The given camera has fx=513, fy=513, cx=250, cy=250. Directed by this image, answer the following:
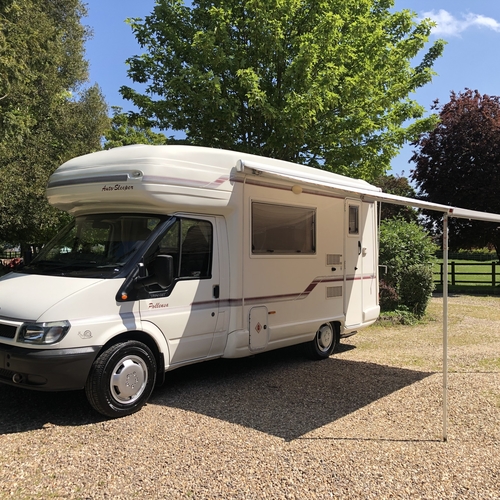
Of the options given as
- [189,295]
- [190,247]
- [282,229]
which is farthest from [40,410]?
[282,229]

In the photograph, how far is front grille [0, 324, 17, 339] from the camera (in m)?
4.57

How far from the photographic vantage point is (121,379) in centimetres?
484

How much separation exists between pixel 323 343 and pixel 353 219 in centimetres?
197

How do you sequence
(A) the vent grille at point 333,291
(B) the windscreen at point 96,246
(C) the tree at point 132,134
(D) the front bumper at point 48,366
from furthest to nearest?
(C) the tree at point 132,134 → (A) the vent grille at point 333,291 → (B) the windscreen at point 96,246 → (D) the front bumper at point 48,366

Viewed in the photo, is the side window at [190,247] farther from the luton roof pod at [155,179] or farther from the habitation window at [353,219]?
the habitation window at [353,219]

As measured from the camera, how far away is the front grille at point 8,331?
4.57 m

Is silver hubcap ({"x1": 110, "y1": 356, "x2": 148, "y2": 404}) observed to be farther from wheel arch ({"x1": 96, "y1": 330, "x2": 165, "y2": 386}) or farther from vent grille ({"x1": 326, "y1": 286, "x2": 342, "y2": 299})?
vent grille ({"x1": 326, "y1": 286, "x2": 342, "y2": 299})

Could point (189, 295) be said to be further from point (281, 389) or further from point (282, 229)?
point (282, 229)

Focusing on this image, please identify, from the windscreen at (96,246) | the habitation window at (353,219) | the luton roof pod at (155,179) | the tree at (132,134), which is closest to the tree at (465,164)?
the tree at (132,134)

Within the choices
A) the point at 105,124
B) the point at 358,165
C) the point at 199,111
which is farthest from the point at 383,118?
the point at 105,124

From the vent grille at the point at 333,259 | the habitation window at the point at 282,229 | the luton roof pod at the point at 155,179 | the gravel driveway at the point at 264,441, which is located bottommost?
the gravel driveway at the point at 264,441

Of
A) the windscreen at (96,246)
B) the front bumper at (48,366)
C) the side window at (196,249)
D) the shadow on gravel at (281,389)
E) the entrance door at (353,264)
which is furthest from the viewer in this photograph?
the entrance door at (353,264)

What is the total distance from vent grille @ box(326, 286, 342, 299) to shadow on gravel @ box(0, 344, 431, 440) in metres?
0.98

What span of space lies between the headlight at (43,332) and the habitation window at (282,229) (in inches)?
101
